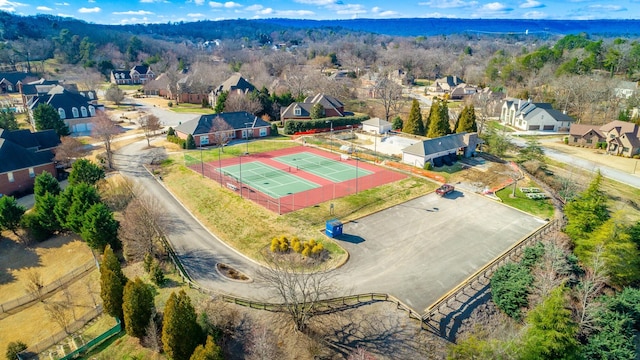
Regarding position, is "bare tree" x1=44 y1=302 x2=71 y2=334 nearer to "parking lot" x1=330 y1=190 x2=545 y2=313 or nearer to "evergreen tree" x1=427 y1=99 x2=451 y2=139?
"parking lot" x1=330 y1=190 x2=545 y2=313

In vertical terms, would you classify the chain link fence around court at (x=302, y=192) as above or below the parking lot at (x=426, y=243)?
above

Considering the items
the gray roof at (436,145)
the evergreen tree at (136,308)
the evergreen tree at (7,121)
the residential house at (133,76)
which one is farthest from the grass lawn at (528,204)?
the residential house at (133,76)

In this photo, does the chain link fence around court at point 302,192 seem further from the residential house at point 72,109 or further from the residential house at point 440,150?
the residential house at point 72,109

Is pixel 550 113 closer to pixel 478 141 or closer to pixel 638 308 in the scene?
pixel 478 141

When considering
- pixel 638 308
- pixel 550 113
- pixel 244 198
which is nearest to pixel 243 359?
pixel 244 198

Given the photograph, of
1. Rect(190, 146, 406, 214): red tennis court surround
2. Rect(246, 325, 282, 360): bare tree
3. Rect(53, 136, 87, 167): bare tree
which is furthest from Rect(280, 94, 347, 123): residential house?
Rect(246, 325, 282, 360): bare tree

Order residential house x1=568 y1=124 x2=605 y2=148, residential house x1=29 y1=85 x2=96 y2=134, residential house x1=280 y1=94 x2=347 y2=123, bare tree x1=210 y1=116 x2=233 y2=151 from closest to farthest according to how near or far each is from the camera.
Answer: bare tree x1=210 y1=116 x2=233 y2=151
residential house x1=568 y1=124 x2=605 y2=148
residential house x1=29 y1=85 x2=96 y2=134
residential house x1=280 y1=94 x2=347 y2=123
